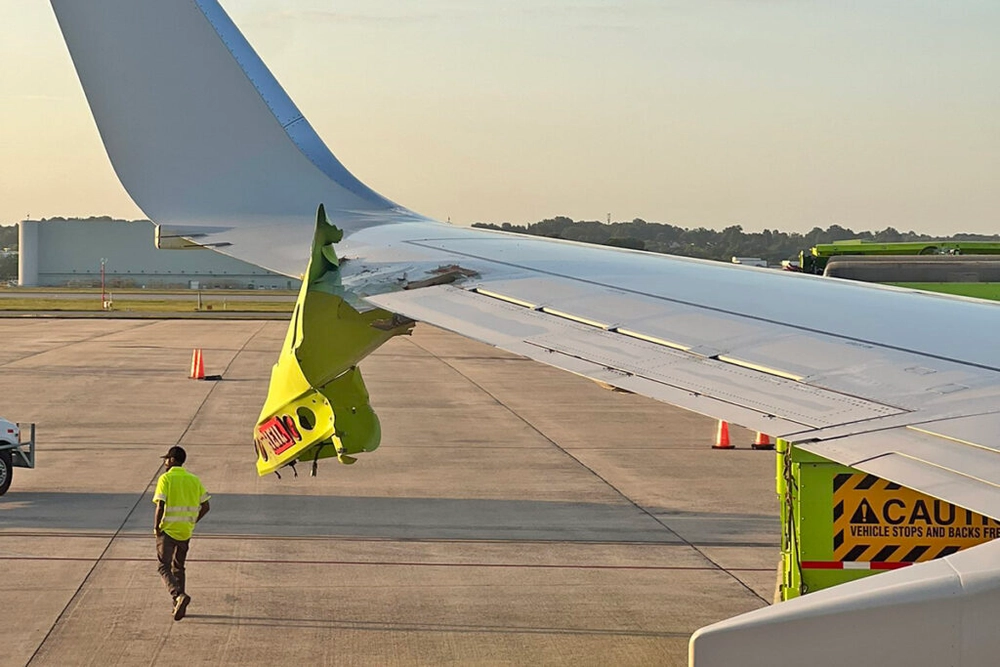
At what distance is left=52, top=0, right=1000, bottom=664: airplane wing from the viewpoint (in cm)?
321

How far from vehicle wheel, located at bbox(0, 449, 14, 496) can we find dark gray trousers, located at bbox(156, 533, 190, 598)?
5399 millimetres

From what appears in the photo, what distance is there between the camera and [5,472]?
14.5 m

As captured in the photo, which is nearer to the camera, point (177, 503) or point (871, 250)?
point (177, 503)

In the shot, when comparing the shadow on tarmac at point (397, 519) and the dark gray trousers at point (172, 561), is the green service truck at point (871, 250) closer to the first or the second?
the shadow on tarmac at point (397, 519)

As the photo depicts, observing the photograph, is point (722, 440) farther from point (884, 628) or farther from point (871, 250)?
point (884, 628)

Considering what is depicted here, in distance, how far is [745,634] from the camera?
2.49 meters

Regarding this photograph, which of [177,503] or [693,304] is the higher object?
[693,304]

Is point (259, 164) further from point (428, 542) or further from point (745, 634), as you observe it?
point (428, 542)

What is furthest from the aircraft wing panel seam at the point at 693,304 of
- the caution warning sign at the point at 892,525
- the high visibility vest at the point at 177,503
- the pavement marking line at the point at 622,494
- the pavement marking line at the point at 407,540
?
the pavement marking line at the point at 407,540

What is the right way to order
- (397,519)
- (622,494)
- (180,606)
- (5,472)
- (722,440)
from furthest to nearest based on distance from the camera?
(722,440)
(622,494)
(5,472)
(397,519)
(180,606)

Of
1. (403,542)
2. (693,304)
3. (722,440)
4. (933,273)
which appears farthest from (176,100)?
(722,440)

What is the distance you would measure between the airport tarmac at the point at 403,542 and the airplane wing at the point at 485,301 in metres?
3.53

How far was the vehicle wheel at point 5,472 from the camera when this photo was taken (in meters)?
14.5

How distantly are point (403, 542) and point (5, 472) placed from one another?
5.31 meters
